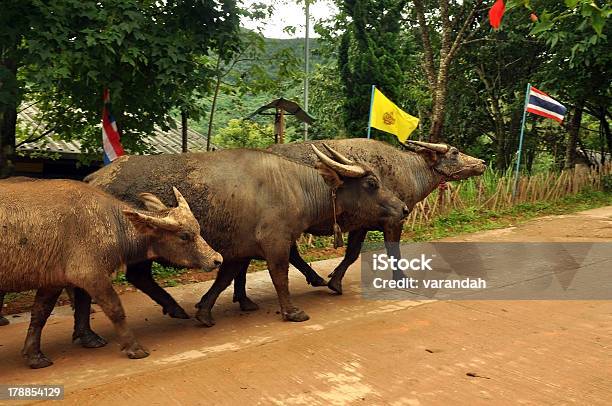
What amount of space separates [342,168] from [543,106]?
8.78 m

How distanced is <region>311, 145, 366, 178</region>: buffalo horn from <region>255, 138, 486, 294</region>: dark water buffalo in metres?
0.41

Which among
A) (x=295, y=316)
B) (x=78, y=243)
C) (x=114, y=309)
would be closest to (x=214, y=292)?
(x=295, y=316)

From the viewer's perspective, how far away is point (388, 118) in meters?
10.0

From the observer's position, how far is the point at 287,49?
10.1m

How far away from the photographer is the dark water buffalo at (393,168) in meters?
6.60

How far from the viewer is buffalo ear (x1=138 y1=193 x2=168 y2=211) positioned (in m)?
4.91

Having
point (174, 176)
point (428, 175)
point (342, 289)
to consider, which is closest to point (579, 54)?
point (428, 175)

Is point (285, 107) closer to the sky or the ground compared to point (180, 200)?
closer to the sky

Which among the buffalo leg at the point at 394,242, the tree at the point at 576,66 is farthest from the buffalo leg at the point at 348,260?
the tree at the point at 576,66

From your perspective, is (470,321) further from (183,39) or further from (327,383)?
(183,39)

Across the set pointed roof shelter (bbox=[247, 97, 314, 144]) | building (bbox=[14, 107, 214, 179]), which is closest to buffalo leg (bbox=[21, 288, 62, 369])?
building (bbox=[14, 107, 214, 179])

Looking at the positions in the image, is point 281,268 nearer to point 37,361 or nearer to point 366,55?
point 37,361

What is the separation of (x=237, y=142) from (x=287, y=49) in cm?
666

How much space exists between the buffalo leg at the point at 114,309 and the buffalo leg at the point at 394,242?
3.05 meters
